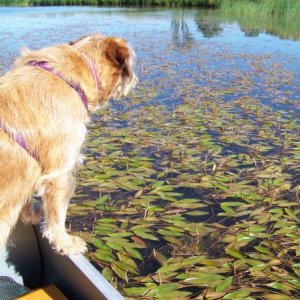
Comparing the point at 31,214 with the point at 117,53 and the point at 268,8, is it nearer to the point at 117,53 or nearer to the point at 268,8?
the point at 117,53

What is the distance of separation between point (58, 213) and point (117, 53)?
1206mm

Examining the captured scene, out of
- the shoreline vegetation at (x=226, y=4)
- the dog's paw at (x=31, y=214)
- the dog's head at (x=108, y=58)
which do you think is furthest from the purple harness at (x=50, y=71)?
the shoreline vegetation at (x=226, y=4)

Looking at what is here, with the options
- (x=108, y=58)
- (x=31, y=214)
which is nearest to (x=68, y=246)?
(x=31, y=214)

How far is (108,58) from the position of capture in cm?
288

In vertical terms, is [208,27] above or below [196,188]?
above

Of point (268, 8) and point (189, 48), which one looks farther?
point (268, 8)

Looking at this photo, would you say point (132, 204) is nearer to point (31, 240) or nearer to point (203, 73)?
point (31, 240)

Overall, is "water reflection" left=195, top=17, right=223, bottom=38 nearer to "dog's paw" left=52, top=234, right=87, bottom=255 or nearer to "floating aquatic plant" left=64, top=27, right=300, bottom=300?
"floating aquatic plant" left=64, top=27, right=300, bottom=300

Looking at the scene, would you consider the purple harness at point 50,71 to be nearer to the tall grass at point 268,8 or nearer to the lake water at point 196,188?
the lake water at point 196,188

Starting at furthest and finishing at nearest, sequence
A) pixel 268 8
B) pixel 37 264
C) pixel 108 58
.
A: pixel 268 8
pixel 37 264
pixel 108 58

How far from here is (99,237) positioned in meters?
3.82

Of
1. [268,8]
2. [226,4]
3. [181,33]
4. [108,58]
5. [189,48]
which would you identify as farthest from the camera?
[226,4]

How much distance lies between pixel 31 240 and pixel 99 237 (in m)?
0.87

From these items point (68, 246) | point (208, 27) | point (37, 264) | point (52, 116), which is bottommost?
point (37, 264)
